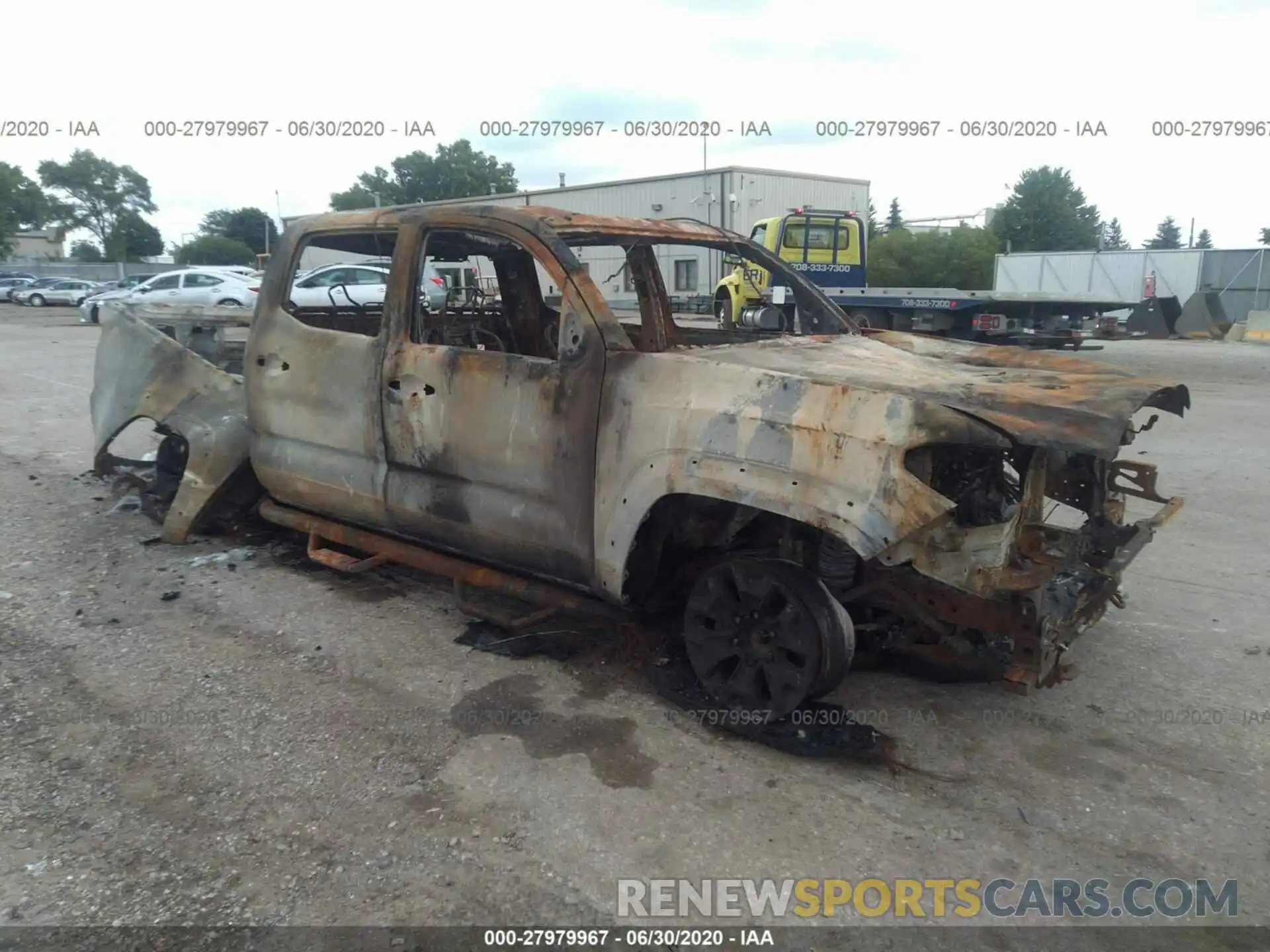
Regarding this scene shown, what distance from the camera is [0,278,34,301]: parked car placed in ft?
125

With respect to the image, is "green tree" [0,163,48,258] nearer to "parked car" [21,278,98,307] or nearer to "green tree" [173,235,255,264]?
"green tree" [173,235,255,264]

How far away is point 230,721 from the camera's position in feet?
11.3

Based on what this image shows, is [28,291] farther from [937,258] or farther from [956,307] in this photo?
[956,307]

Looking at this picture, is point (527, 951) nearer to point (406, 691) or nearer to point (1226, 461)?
point (406, 691)

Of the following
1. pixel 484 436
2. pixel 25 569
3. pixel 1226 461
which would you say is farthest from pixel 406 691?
pixel 1226 461

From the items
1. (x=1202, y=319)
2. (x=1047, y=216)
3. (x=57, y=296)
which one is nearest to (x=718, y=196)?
(x=1202, y=319)

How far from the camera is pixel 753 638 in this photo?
3391 mm

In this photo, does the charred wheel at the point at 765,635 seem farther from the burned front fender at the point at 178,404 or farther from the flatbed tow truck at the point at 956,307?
the flatbed tow truck at the point at 956,307

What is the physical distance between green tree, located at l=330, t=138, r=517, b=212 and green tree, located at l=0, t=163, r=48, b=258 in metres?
17.3

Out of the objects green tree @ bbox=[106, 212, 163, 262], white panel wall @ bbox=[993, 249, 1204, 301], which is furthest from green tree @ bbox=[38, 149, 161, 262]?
white panel wall @ bbox=[993, 249, 1204, 301]

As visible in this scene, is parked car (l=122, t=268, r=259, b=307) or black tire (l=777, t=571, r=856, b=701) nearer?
black tire (l=777, t=571, r=856, b=701)

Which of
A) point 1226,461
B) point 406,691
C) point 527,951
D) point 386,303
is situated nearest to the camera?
point 527,951

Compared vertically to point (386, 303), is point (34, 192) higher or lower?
higher

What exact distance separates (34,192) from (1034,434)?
2723 inches
